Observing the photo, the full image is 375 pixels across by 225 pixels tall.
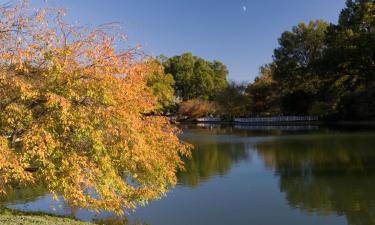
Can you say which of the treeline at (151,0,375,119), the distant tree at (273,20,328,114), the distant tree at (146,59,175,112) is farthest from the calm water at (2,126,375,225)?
the distant tree at (273,20,328,114)

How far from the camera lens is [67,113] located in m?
8.77

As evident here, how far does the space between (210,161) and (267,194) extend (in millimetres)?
9976

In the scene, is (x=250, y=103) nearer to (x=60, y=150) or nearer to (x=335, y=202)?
(x=335, y=202)

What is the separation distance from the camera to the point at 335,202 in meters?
14.3

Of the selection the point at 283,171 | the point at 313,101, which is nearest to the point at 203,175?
the point at 283,171

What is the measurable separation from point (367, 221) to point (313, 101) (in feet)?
170

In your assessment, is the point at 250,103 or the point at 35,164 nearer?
the point at 35,164

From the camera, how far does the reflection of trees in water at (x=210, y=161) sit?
67.4 ft

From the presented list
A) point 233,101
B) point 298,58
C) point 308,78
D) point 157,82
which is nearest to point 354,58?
point 308,78

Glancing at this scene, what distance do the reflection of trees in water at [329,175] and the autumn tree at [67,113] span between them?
6.32m

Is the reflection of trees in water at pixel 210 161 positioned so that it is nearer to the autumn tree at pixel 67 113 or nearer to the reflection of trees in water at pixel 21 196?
the reflection of trees in water at pixel 21 196

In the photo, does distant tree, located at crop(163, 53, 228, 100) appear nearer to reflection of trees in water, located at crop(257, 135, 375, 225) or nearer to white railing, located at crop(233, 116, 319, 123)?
white railing, located at crop(233, 116, 319, 123)

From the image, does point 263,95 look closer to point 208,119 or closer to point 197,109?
point 208,119

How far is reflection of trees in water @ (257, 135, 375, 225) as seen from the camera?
13.8m
